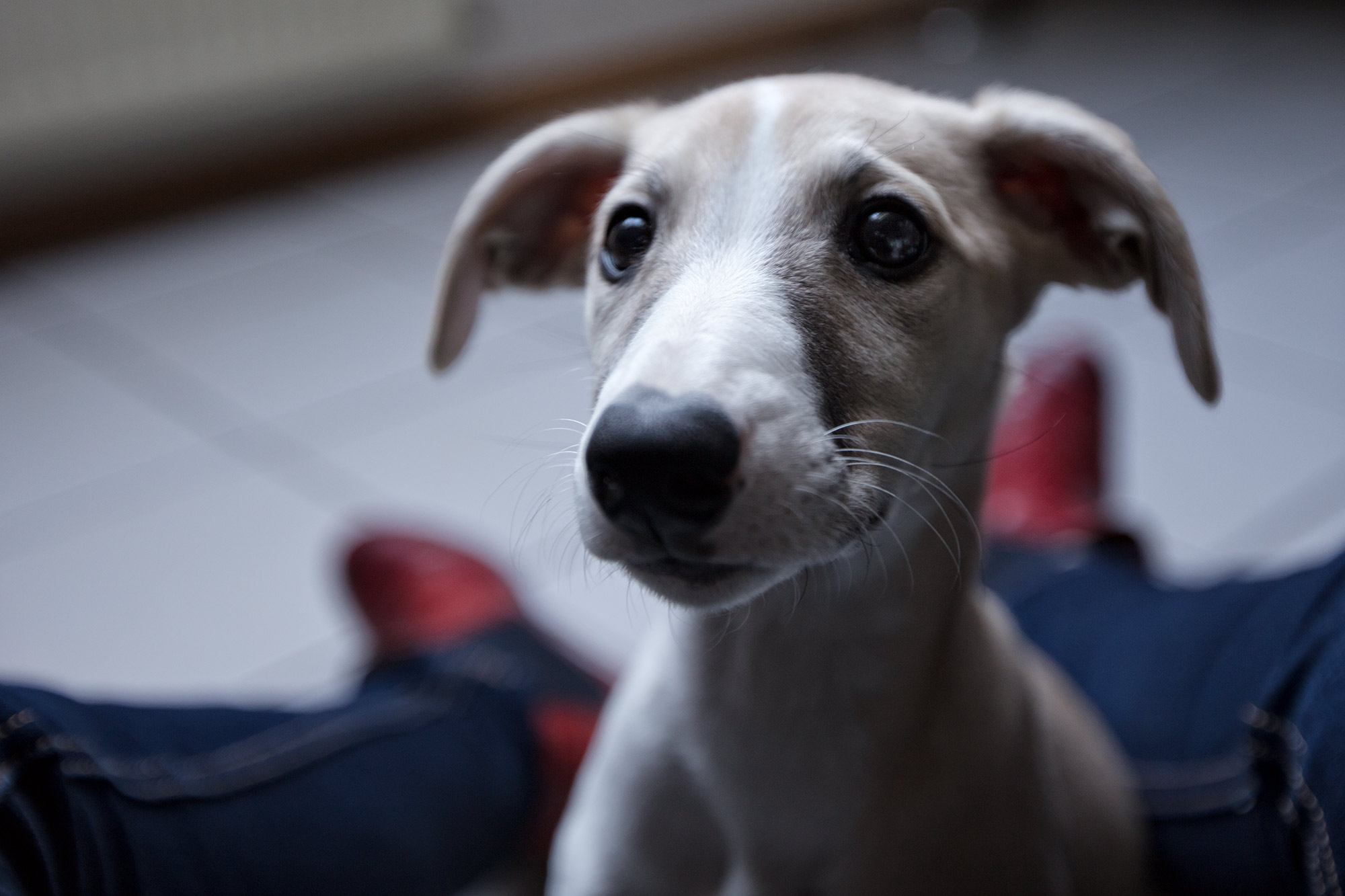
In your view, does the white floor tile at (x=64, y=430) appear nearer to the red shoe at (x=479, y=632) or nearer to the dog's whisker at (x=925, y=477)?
the red shoe at (x=479, y=632)

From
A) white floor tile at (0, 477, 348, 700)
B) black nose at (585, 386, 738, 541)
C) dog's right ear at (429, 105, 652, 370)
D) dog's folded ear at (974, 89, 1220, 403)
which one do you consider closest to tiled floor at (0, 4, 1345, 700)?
white floor tile at (0, 477, 348, 700)

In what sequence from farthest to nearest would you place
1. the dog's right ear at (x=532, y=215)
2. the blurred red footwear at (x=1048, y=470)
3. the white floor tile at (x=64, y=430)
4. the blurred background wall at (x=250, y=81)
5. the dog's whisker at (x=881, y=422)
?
the blurred background wall at (x=250, y=81)
the white floor tile at (x=64, y=430)
the blurred red footwear at (x=1048, y=470)
the dog's right ear at (x=532, y=215)
the dog's whisker at (x=881, y=422)

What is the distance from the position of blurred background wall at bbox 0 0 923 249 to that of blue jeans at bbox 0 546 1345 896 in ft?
7.26

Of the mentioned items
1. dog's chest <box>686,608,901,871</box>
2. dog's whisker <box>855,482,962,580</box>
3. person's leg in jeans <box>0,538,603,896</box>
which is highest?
dog's whisker <box>855,482,962,580</box>

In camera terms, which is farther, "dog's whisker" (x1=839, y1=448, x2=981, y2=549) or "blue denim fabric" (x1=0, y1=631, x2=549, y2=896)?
"blue denim fabric" (x1=0, y1=631, x2=549, y2=896)

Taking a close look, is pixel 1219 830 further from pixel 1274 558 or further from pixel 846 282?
pixel 1274 558

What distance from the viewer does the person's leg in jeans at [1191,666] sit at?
95 cm

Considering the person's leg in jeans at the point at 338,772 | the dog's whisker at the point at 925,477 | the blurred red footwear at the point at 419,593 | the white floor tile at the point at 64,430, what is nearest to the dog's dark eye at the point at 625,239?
the dog's whisker at the point at 925,477

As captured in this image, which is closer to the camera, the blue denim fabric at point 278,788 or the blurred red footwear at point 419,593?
the blue denim fabric at point 278,788

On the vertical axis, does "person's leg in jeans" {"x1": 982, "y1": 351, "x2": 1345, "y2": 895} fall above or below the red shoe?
above

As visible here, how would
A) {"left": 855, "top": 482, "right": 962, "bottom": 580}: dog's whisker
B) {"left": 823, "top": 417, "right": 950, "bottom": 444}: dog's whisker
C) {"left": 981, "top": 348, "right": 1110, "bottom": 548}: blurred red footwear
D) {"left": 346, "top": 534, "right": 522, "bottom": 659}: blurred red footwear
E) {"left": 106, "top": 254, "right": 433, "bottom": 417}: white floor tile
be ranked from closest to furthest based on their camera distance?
{"left": 823, "top": 417, "right": 950, "bottom": 444}: dog's whisker
{"left": 855, "top": 482, "right": 962, "bottom": 580}: dog's whisker
{"left": 346, "top": 534, "right": 522, "bottom": 659}: blurred red footwear
{"left": 981, "top": 348, "right": 1110, "bottom": 548}: blurred red footwear
{"left": 106, "top": 254, "right": 433, "bottom": 417}: white floor tile

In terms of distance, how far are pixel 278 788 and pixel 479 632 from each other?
404 mm

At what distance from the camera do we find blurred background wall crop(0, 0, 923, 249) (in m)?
2.89

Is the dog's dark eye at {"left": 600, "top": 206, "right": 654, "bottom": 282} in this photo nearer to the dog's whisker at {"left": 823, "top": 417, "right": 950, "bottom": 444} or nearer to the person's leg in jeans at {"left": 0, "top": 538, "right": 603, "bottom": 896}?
the dog's whisker at {"left": 823, "top": 417, "right": 950, "bottom": 444}
